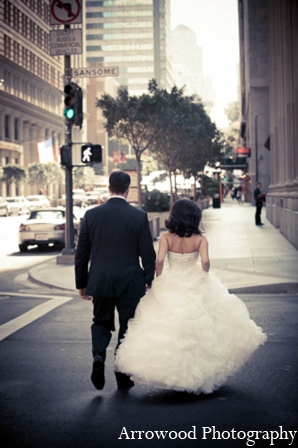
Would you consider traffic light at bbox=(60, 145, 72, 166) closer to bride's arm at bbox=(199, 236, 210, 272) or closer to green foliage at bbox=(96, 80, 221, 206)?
bride's arm at bbox=(199, 236, 210, 272)

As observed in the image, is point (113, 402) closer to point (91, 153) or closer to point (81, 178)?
point (91, 153)

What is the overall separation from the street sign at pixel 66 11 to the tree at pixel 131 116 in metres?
21.3

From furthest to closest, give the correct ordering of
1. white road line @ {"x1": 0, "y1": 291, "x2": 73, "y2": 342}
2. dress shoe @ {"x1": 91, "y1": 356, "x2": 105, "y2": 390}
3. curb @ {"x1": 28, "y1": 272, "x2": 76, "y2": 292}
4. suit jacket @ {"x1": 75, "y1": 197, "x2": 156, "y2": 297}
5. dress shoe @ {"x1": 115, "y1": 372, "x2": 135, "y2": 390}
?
1. curb @ {"x1": 28, "y1": 272, "x2": 76, "y2": 292}
2. white road line @ {"x1": 0, "y1": 291, "x2": 73, "y2": 342}
3. dress shoe @ {"x1": 115, "y1": 372, "x2": 135, "y2": 390}
4. suit jacket @ {"x1": 75, "y1": 197, "x2": 156, "y2": 297}
5. dress shoe @ {"x1": 91, "y1": 356, "x2": 105, "y2": 390}

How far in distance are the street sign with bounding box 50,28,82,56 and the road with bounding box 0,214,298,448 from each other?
34.1 feet

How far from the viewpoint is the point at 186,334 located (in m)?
5.79

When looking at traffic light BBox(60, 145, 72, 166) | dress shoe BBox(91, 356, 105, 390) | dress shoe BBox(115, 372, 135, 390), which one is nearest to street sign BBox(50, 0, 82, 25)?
traffic light BBox(60, 145, 72, 166)

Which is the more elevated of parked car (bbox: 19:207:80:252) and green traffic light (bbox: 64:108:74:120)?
green traffic light (bbox: 64:108:74:120)

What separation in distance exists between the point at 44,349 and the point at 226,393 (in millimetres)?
→ 2803

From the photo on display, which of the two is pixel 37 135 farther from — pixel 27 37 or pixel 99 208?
pixel 99 208

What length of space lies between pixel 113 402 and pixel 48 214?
20.0 metres

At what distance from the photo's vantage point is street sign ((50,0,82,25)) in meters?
18.0

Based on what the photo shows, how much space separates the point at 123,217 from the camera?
624cm

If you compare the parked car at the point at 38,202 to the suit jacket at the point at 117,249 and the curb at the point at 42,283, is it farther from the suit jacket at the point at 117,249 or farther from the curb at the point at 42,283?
the suit jacket at the point at 117,249

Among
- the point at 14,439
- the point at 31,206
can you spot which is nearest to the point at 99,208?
the point at 14,439
